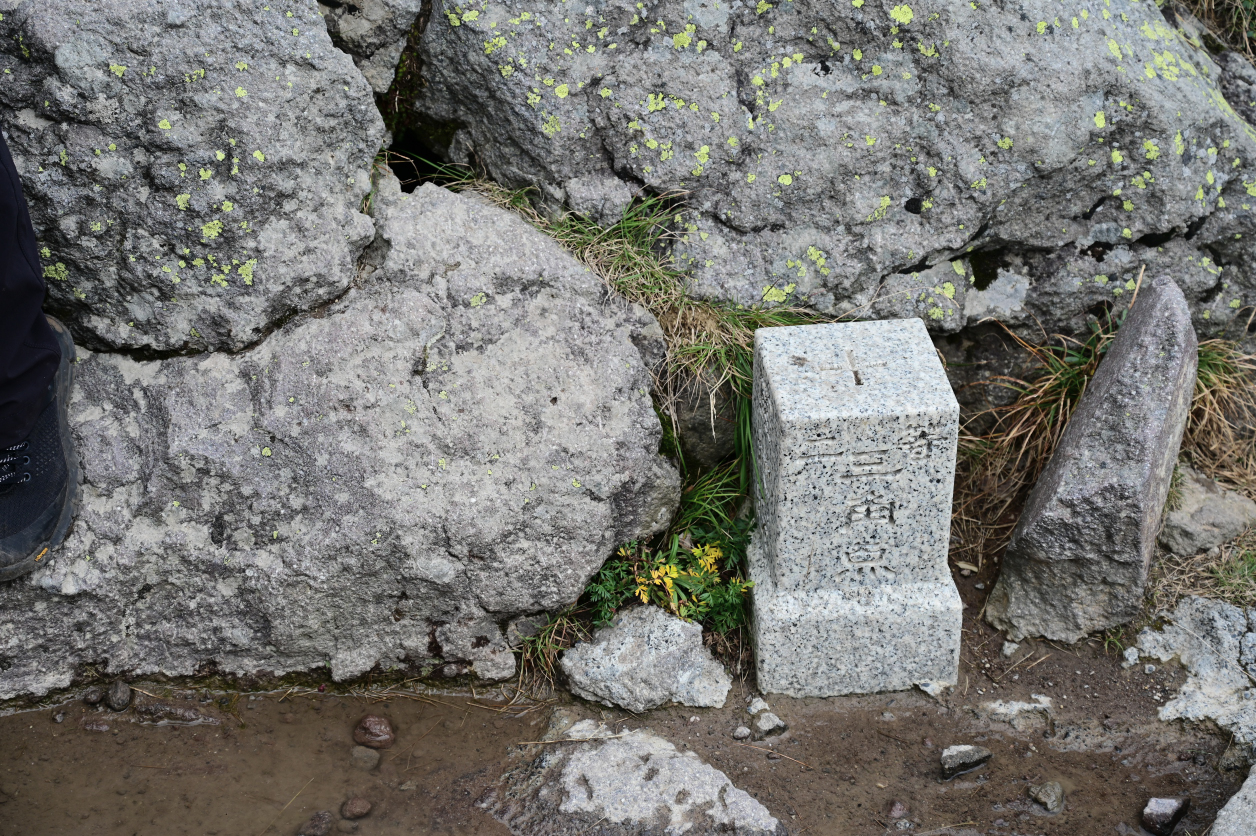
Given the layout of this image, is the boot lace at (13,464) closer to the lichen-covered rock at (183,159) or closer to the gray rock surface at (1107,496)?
the lichen-covered rock at (183,159)

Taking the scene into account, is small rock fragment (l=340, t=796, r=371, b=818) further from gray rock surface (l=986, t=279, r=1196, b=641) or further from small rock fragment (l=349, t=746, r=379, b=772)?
gray rock surface (l=986, t=279, r=1196, b=641)

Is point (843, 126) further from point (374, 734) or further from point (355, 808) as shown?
point (355, 808)

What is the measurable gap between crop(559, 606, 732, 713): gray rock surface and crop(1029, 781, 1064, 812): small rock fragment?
0.95 meters

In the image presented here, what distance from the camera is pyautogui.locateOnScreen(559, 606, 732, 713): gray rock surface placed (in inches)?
119

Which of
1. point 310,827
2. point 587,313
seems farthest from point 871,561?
point 310,827

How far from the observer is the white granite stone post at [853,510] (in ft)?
9.11

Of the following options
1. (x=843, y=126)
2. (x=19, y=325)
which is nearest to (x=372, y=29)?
(x=19, y=325)

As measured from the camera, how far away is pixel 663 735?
2.97 metres

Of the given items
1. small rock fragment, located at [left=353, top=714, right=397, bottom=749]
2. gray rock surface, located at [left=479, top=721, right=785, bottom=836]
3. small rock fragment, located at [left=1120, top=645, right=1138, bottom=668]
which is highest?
small rock fragment, located at [left=353, top=714, right=397, bottom=749]

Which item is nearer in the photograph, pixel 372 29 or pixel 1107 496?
pixel 1107 496

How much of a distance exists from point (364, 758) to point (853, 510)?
1641mm

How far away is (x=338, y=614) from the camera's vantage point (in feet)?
9.80

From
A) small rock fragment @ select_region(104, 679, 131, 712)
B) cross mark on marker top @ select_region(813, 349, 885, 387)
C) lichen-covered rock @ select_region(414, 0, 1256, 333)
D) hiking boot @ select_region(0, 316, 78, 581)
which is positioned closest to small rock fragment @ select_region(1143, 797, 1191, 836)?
cross mark on marker top @ select_region(813, 349, 885, 387)

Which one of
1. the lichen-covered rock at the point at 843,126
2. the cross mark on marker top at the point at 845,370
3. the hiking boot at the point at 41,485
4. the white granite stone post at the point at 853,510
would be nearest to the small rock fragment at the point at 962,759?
the white granite stone post at the point at 853,510
